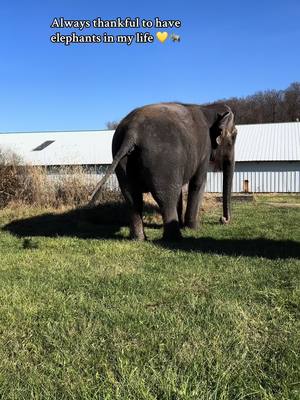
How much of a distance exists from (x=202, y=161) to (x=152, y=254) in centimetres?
320

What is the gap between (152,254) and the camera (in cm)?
780

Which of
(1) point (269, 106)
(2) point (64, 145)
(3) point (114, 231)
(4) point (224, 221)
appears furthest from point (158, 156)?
(1) point (269, 106)

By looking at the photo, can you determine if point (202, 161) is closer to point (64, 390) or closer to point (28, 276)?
point (28, 276)

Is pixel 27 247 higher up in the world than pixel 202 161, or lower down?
lower down

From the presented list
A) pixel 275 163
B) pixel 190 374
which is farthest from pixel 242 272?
pixel 275 163

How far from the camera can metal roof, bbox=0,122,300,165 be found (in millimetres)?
33125

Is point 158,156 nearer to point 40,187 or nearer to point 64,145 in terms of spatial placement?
point 40,187

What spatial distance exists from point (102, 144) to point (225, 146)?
26368 millimetres

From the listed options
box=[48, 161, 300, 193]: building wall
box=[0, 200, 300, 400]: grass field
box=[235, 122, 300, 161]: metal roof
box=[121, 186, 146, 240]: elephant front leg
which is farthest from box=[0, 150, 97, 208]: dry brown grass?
box=[235, 122, 300, 161]: metal roof

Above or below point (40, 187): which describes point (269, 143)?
above

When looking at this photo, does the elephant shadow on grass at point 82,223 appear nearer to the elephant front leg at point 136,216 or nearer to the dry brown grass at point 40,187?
the elephant front leg at point 136,216

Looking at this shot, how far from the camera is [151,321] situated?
15.1ft

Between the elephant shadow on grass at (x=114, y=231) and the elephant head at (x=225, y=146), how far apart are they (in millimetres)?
1640

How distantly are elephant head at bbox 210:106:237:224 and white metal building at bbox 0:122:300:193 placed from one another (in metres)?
17.2
